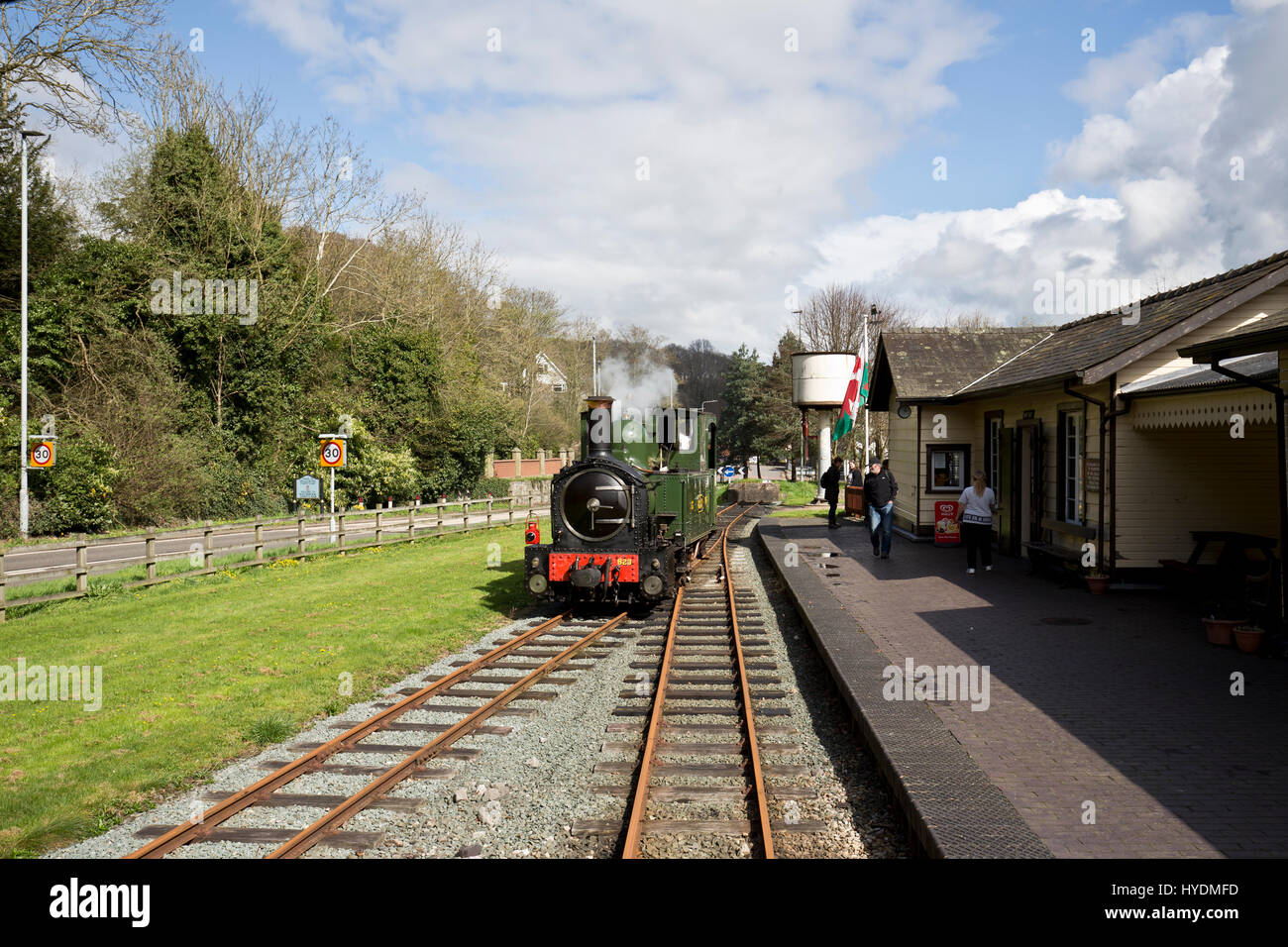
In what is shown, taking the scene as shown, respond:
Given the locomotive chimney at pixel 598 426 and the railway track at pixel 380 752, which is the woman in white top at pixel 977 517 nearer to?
the locomotive chimney at pixel 598 426

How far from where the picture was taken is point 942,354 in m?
22.1

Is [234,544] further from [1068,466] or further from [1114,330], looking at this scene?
[1114,330]

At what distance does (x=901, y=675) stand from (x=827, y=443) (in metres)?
27.0

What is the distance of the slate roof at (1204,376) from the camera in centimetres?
889

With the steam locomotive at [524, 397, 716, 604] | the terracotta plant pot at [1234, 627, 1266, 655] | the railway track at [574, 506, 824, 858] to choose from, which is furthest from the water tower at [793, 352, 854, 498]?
the terracotta plant pot at [1234, 627, 1266, 655]

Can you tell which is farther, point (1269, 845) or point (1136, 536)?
point (1136, 536)

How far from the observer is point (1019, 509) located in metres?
16.9

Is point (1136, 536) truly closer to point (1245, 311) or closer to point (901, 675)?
point (1245, 311)

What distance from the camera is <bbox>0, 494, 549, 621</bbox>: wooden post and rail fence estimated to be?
1313 cm

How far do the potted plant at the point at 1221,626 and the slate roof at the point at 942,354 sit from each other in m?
11.3

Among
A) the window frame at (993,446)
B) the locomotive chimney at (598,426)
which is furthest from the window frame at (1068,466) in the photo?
the locomotive chimney at (598,426)

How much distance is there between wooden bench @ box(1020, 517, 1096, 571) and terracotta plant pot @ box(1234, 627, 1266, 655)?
4.19 meters
